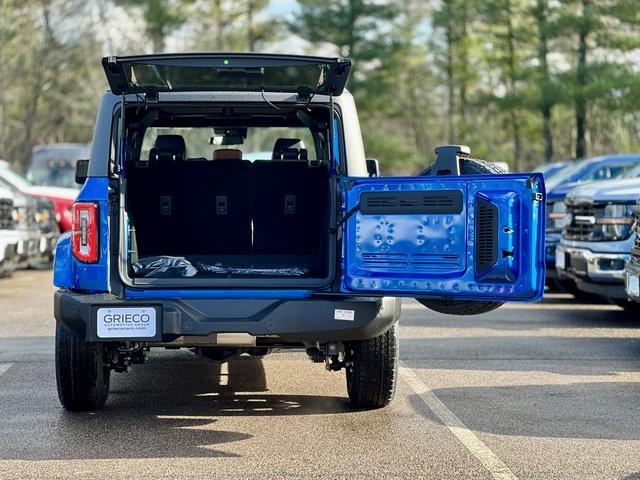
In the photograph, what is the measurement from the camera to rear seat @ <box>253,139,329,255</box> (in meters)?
8.08

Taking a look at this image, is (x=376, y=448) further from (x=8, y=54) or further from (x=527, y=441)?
(x=8, y=54)

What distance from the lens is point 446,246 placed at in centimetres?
657

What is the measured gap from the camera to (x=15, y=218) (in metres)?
16.2

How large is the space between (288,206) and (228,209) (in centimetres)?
40

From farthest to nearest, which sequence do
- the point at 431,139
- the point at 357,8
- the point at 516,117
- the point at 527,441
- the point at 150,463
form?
the point at 431,139
the point at 357,8
the point at 516,117
the point at 527,441
the point at 150,463

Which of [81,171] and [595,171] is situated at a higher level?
[81,171]

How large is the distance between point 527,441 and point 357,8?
53713 millimetres

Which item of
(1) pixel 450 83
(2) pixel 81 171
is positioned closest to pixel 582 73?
(1) pixel 450 83

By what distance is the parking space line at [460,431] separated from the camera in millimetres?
5965

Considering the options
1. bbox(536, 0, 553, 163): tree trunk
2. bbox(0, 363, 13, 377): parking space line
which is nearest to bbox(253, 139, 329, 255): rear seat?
bbox(0, 363, 13, 377): parking space line

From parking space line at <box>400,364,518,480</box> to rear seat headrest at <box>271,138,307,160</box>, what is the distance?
1720mm

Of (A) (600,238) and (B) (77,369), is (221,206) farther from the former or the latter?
(A) (600,238)

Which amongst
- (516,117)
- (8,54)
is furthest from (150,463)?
(516,117)

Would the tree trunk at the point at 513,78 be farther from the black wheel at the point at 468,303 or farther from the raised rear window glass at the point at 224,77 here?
the raised rear window glass at the point at 224,77
